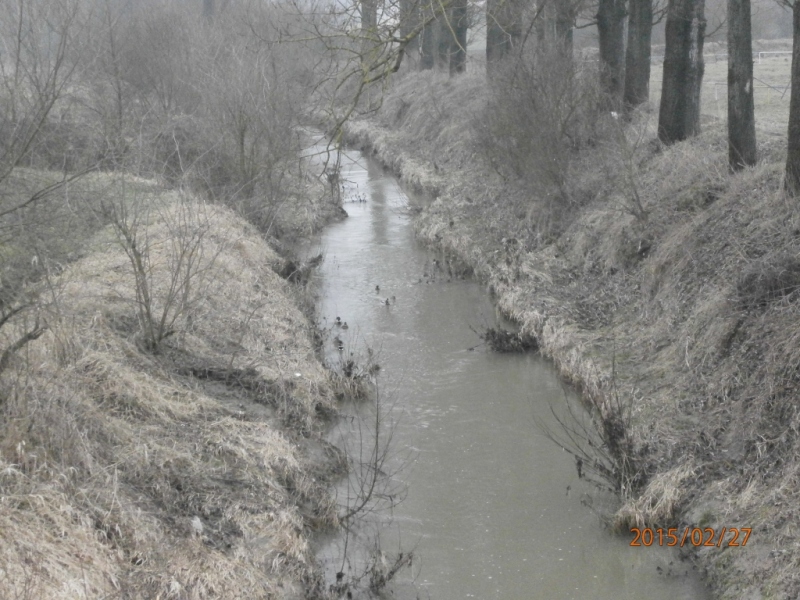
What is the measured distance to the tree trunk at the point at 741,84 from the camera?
11.3 m

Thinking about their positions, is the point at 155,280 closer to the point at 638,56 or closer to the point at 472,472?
the point at 472,472

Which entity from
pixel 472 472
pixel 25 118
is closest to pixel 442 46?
pixel 472 472

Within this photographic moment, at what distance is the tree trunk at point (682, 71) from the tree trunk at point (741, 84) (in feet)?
7.06

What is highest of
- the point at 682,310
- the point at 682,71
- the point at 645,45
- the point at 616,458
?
the point at 645,45

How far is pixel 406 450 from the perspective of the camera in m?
9.14

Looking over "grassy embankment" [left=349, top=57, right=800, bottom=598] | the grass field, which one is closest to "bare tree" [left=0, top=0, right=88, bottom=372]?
"grassy embankment" [left=349, top=57, right=800, bottom=598]

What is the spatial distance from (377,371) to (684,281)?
12.8 feet

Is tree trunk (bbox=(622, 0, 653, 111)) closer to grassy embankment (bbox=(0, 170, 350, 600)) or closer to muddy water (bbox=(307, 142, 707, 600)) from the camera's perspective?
muddy water (bbox=(307, 142, 707, 600))

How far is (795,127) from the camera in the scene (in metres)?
9.40

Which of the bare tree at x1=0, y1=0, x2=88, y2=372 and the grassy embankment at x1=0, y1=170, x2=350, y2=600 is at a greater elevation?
the bare tree at x1=0, y1=0, x2=88, y2=372

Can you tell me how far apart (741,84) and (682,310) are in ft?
10.8

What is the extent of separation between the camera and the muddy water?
6.90 meters
